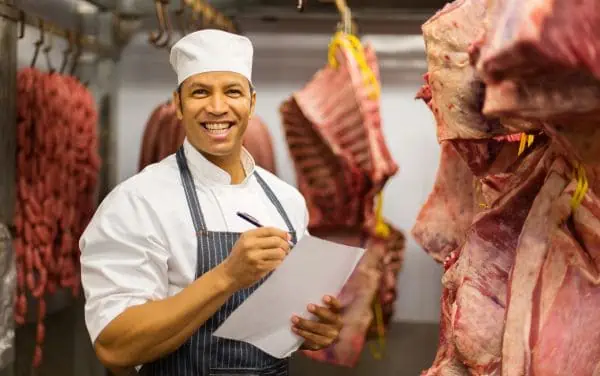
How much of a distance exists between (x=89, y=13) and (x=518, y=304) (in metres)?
2.71

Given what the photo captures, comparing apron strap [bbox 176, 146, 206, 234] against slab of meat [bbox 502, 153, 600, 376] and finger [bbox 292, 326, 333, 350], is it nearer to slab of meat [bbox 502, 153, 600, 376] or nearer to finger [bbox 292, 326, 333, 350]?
finger [bbox 292, 326, 333, 350]

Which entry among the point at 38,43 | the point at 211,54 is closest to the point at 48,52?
the point at 38,43

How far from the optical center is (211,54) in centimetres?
204

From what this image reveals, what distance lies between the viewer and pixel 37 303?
119 inches

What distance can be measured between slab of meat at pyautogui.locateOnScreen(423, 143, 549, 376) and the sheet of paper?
15.8 inches

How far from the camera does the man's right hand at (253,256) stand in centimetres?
171

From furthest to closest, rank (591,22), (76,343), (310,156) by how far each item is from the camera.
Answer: (76,343)
(310,156)
(591,22)

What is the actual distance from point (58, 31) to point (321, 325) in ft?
5.83

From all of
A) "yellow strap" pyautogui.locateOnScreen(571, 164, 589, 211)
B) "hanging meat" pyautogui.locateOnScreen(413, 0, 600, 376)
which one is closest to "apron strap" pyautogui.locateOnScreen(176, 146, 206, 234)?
"hanging meat" pyautogui.locateOnScreen(413, 0, 600, 376)

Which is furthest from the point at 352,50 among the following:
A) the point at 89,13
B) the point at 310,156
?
the point at 89,13

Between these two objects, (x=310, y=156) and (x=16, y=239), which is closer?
(x=16, y=239)

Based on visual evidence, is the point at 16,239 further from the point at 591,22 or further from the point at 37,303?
the point at 591,22

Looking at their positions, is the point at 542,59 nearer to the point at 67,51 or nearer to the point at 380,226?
the point at 380,226

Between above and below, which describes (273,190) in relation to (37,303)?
above
